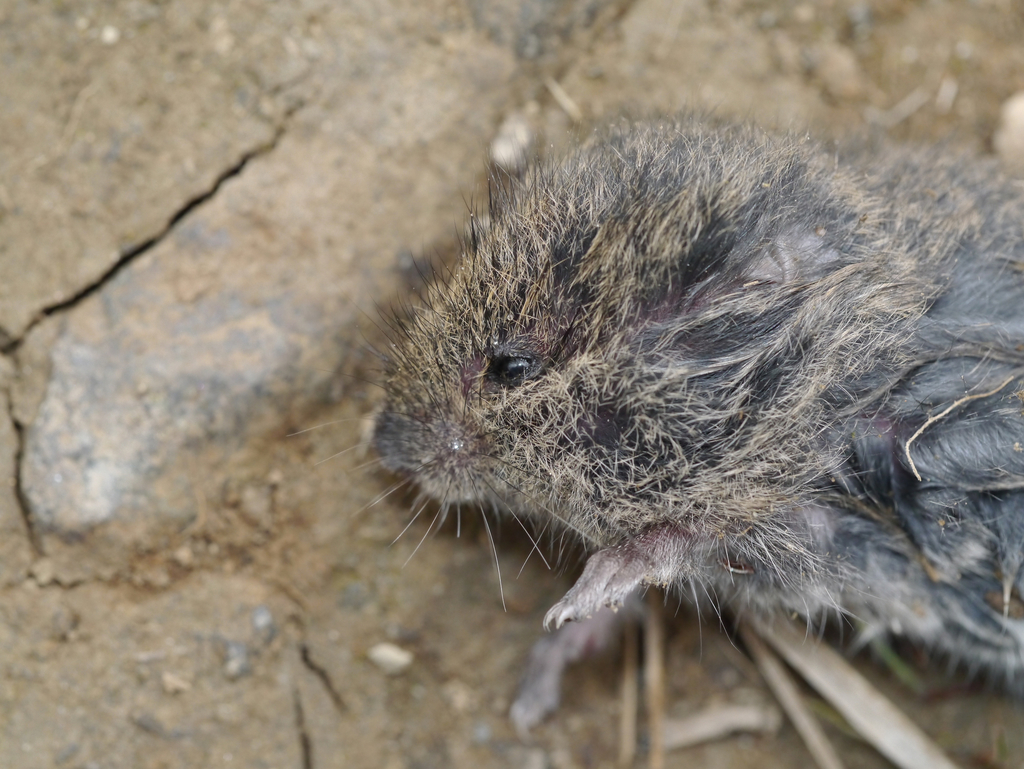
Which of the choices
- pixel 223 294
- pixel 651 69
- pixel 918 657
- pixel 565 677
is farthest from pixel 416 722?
pixel 651 69

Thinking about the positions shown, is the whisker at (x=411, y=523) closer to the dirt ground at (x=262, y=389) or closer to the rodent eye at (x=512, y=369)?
the dirt ground at (x=262, y=389)

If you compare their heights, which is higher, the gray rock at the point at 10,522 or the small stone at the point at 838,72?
the gray rock at the point at 10,522

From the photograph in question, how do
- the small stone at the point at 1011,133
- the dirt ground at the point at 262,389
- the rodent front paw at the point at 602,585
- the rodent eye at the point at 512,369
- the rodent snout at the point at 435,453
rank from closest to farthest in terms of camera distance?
the rodent front paw at the point at 602,585, the rodent eye at the point at 512,369, the rodent snout at the point at 435,453, the dirt ground at the point at 262,389, the small stone at the point at 1011,133

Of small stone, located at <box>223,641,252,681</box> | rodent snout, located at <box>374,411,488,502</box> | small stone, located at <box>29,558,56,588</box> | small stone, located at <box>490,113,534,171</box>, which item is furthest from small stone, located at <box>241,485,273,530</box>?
small stone, located at <box>490,113,534,171</box>

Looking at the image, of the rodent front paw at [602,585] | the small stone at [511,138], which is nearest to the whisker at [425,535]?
the rodent front paw at [602,585]

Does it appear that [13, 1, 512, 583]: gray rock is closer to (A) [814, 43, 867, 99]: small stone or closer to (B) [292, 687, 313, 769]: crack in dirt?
(B) [292, 687, 313, 769]: crack in dirt

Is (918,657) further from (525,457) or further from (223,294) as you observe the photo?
(223,294)
